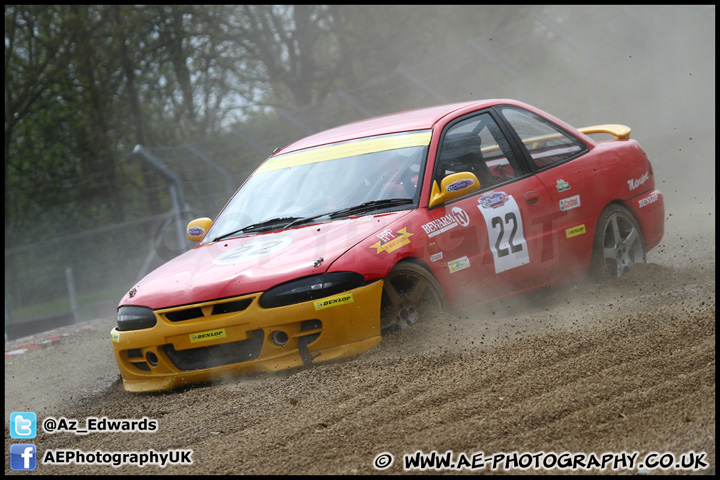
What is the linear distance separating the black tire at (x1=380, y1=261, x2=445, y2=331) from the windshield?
530mm

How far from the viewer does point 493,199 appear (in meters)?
5.45

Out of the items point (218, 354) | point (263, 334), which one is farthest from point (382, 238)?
point (218, 354)

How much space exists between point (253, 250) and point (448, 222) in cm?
124

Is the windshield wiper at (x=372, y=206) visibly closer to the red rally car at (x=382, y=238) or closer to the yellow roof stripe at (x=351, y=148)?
the red rally car at (x=382, y=238)

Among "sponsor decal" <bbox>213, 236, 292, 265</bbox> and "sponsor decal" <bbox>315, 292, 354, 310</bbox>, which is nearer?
"sponsor decal" <bbox>315, 292, 354, 310</bbox>

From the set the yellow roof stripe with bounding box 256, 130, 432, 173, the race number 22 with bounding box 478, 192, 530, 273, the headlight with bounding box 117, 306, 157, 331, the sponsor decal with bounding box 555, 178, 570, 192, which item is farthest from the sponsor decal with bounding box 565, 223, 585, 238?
the headlight with bounding box 117, 306, 157, 331

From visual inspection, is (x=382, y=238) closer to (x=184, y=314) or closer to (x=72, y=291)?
(x=184, y=314)

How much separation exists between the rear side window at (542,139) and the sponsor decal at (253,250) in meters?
2.06

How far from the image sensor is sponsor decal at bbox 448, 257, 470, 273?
5.02 metres

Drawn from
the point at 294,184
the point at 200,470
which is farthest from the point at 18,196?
the point at 200,470

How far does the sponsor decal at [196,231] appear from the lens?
6117 mm

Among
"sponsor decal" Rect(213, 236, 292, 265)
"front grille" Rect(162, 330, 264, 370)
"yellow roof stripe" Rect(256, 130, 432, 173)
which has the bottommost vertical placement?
"front grille" Rect(162, 330, 264, 370)

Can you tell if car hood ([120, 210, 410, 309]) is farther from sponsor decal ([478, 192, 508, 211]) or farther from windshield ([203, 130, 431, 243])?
sponsor decal ([478, 192, 508, 211])

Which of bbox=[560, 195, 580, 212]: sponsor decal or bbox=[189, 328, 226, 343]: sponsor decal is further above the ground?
bbox=[560, 195, 580, 212]: sponsor decal
